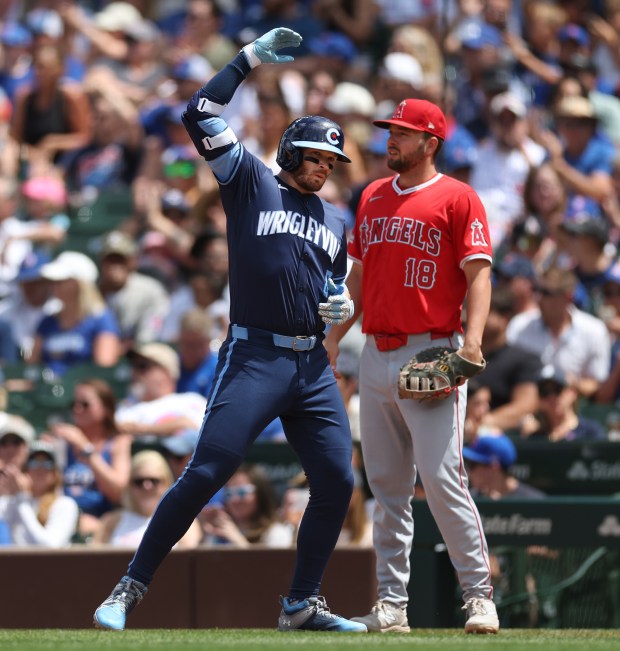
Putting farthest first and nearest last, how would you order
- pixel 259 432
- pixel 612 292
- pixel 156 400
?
pixel 612 292 < pixel 156 400 < pixel 259 432

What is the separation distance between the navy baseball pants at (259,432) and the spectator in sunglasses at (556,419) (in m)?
3.41

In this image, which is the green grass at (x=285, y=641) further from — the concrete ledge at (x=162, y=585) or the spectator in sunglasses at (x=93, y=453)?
the spectator in sunglasses at (x=93, y=453)

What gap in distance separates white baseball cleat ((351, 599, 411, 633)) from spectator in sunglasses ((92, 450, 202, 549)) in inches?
80.6

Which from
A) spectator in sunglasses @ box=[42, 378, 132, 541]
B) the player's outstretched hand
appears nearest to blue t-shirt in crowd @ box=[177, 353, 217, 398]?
spectator in sunglasses @ box=[42, 378, 132, 541]

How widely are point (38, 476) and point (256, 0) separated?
8116 mm

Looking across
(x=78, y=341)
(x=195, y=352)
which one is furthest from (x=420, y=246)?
(x=78, y=341)

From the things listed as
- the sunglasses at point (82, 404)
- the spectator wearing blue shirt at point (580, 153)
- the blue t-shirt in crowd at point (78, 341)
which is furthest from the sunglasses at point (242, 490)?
the spectator wearing blue shirt at point (580, 153)

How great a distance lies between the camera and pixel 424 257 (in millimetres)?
6609

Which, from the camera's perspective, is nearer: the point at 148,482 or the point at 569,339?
the point at 148,482

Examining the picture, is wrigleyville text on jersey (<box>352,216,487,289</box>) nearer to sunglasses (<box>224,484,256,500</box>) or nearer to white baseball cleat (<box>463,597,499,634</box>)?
white baseball cleat (<box>463,597,499,634</box>)

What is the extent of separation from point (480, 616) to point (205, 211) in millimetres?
6848

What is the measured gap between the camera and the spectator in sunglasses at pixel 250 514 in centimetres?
866

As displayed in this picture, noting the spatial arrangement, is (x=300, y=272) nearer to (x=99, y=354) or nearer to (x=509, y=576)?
(x=509, y=576)

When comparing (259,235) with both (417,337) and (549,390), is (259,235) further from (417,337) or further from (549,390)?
(549,390)
